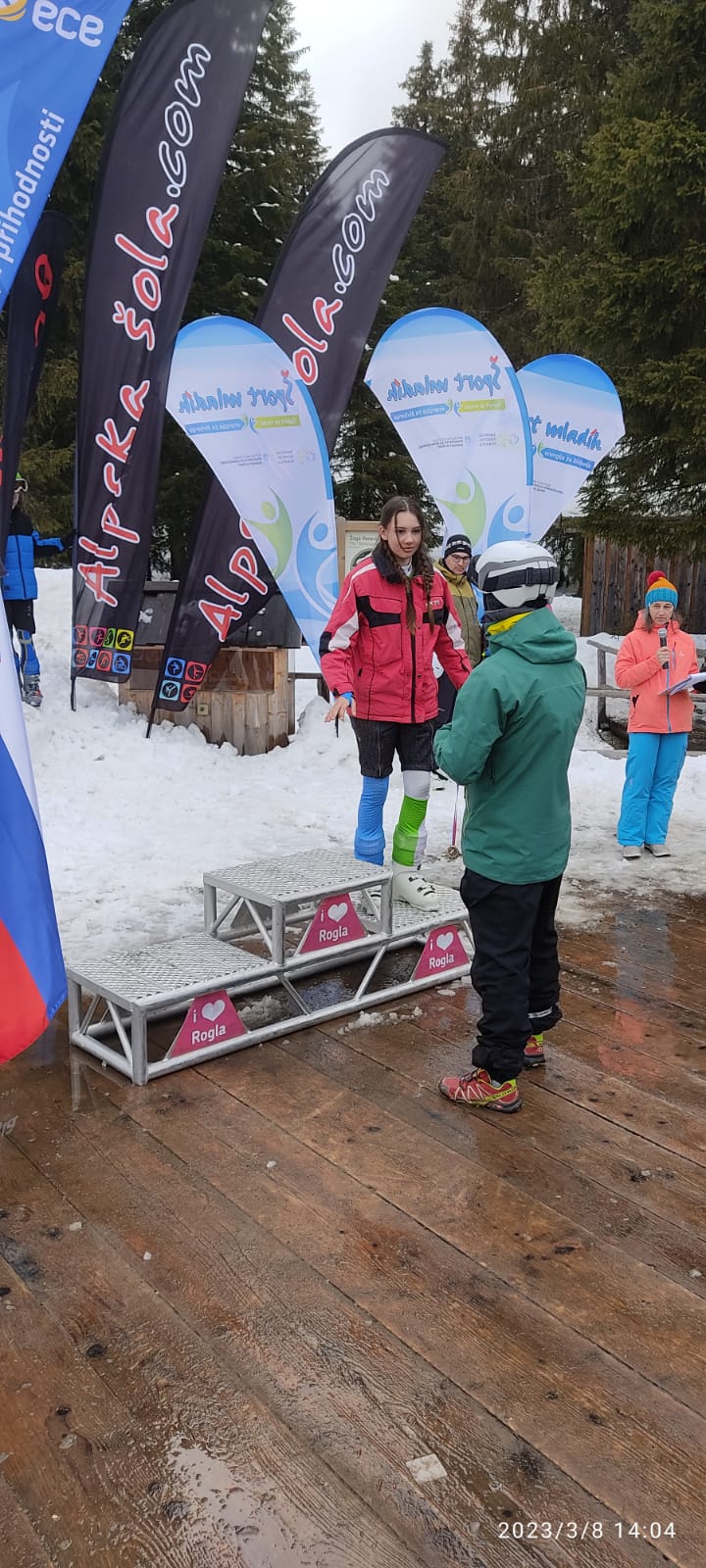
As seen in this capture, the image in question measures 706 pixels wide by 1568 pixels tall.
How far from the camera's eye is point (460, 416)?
7.03 meters

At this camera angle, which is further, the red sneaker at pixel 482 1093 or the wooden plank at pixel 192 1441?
the red sneaker at pixel 482 1093

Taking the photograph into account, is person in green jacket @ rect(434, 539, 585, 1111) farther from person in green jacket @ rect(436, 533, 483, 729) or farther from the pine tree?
the pine tree

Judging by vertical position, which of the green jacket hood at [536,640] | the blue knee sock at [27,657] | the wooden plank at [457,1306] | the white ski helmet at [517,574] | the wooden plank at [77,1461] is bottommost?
the wooden plank at [77,1461]

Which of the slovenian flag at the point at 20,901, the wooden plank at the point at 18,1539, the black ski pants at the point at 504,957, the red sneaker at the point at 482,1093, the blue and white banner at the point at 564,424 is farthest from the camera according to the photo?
the blue and white banner at the point at 564,424

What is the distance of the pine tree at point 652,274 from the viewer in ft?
33.3

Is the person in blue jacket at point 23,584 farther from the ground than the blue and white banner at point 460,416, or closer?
closer

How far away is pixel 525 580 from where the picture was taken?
293 centimetres

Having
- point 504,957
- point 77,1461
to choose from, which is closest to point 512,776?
point 504,957

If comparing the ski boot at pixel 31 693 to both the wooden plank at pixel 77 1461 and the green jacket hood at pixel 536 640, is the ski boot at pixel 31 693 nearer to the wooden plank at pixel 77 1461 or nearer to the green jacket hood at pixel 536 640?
the green jacket hood at pixel 536 640

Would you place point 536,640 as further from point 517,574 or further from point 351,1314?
point 351,1314

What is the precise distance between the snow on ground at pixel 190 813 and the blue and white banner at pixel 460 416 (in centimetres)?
202

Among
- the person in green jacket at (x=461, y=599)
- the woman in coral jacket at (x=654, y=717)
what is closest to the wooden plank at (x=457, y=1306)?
the woman in coral jacket at (x=654, y=717)

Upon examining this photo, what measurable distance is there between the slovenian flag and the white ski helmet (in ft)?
4.34

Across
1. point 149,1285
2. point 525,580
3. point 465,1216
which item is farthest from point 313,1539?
point 525,580
